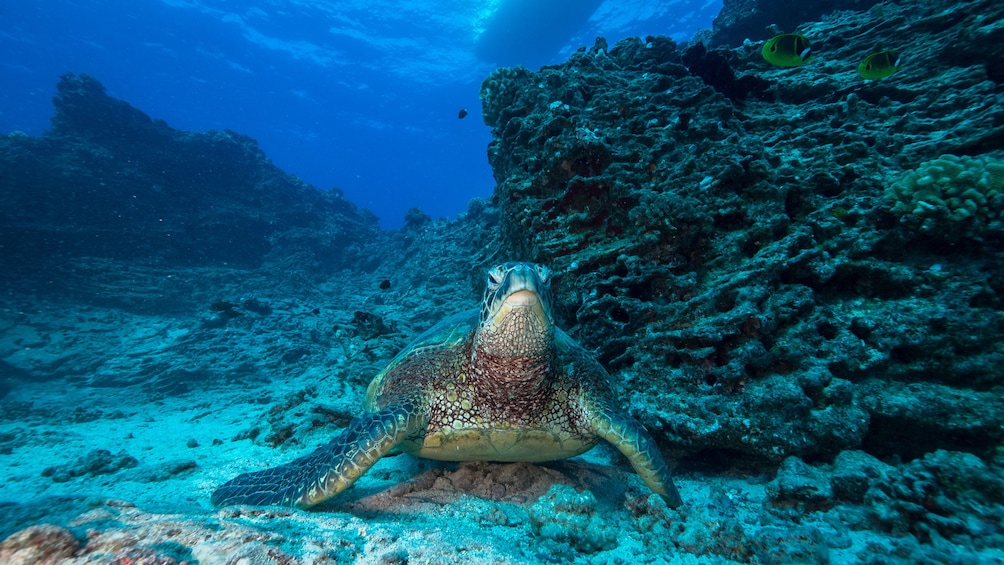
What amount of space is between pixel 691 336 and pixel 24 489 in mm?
6836

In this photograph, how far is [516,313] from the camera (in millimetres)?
2643

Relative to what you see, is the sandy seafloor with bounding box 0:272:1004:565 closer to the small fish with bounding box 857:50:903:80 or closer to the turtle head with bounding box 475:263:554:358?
the turtle head with bounding box 475:263:554:358

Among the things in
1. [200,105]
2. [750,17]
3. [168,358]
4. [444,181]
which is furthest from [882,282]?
[444,181]

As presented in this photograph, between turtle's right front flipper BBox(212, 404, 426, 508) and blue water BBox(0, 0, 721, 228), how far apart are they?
144 ft

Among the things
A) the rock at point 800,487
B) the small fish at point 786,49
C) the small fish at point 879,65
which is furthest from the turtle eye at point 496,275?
the small fish at point 879,65

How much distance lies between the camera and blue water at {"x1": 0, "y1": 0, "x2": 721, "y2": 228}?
40.9 m

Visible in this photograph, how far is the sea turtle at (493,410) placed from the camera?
273 centimetres

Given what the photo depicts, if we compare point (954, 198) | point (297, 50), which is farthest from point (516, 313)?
point (297, 50)

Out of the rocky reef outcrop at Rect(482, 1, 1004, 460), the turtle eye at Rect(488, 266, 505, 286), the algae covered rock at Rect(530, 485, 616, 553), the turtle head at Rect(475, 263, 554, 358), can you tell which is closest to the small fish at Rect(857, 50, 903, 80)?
the rocky reef outcrop at Rect(482, 1, 1004, 460)

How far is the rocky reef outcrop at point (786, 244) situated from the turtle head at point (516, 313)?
5.33 feet

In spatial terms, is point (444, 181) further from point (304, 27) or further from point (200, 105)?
point (304, 27)

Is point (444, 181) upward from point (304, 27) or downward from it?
upward

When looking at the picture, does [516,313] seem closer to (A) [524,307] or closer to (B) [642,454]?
(A) [524,307]

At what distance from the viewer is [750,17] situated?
542 inches
